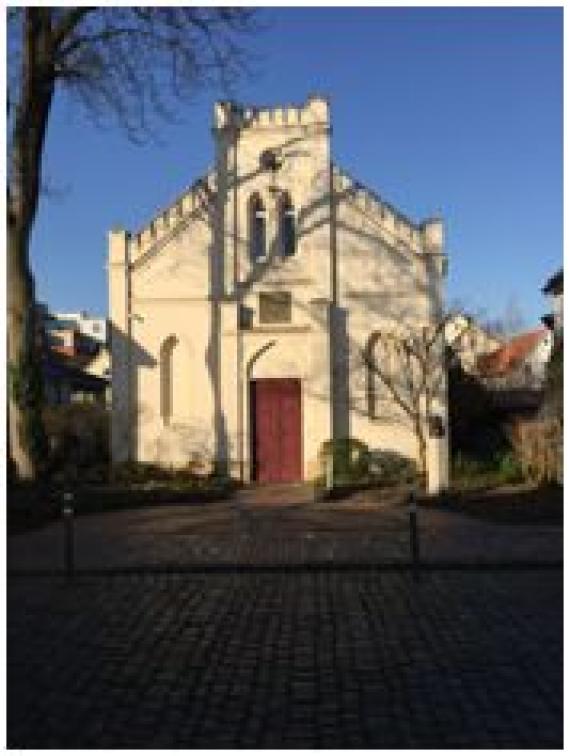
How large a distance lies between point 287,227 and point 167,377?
5293 mm

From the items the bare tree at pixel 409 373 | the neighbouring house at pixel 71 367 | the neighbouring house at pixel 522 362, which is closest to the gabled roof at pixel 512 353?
the neighbouring house at pixel 522 362

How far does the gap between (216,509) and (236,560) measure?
305 inches

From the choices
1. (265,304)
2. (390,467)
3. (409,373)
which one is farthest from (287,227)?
(390,467)

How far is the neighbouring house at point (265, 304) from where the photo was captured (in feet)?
94.6

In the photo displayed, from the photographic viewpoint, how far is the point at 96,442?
3197cm

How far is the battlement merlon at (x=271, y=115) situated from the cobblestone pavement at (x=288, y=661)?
19.0 metres

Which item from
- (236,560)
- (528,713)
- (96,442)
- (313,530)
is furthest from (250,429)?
(528,713)

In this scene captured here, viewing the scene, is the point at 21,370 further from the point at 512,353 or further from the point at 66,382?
the point at 512,353

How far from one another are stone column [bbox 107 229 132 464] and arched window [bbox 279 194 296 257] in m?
4.27

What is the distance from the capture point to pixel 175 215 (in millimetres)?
29641

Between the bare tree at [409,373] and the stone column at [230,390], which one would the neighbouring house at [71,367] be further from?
the bare tree at [409,373]

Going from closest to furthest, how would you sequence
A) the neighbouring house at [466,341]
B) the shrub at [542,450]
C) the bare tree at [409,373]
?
the shrub at [542,450], the bare tree at [409,373], the neighbouring house at [466,341]

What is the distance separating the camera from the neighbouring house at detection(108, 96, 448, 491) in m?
28.8

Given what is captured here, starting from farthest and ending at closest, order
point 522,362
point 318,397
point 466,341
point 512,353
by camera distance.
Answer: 1. point 512,353
2. point 522,362
3. point 466,341
4. point 318,397
